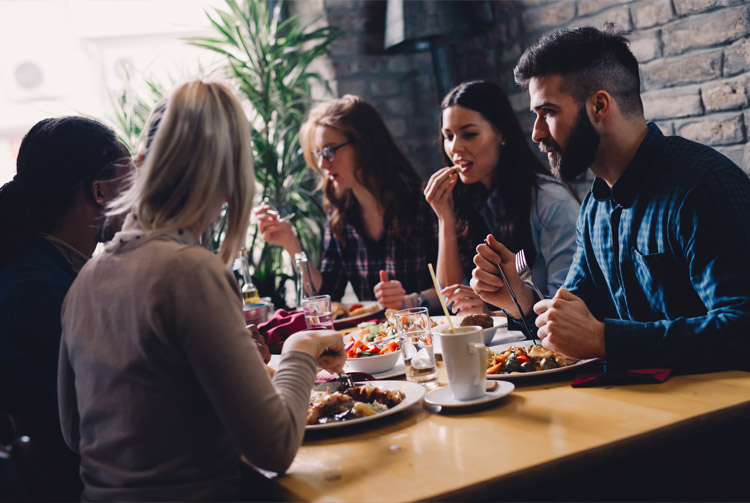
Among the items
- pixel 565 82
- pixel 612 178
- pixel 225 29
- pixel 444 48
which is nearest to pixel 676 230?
pixel 612 178

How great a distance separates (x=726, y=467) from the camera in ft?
3.84

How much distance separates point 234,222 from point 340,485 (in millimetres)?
433

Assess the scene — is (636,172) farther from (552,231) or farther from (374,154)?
(374,154)

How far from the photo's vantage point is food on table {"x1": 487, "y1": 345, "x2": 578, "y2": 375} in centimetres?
141

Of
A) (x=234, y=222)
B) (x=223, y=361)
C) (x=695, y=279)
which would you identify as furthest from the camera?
(x=695, y=279)

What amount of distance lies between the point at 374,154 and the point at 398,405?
1960 millimetres

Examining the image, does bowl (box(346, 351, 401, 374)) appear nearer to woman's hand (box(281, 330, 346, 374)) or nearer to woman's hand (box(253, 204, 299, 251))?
woman's hand (box(281, 330, 346, 374))

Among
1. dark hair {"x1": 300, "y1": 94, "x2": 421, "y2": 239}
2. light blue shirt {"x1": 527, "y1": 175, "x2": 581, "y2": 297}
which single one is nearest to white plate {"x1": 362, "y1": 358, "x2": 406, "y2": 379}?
light blue shirt {"x1": 527, "y1": 175, "x2": 581, "y2": 297}

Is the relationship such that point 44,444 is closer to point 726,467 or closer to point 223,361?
point 223,361

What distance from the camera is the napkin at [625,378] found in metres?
1.27

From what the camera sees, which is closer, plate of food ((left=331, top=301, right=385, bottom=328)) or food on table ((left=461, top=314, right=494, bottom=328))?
food on table ((left=461, top=314, right=494, bottom=328))

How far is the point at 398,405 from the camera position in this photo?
1.27 m

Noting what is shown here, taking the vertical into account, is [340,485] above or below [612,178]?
below

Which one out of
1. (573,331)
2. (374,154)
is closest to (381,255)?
(374,154)
